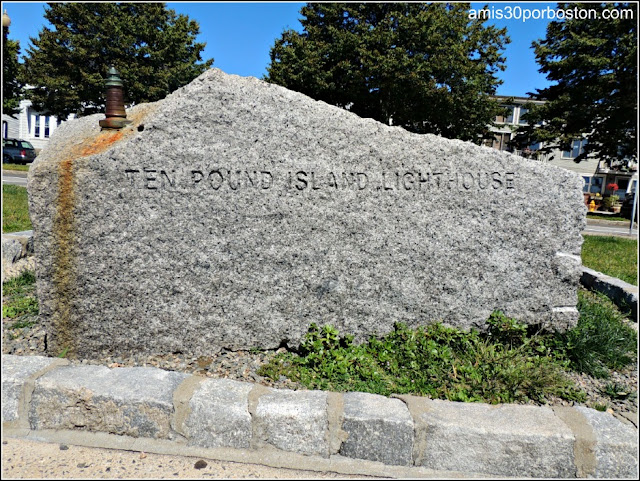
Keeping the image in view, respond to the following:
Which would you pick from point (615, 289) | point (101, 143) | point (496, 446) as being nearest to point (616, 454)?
point (496, 446)

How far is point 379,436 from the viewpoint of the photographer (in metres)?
2.36

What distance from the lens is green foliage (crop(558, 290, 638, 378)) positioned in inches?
127

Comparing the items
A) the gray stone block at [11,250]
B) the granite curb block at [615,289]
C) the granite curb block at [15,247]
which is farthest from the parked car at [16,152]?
the granite curb block at [615,289]

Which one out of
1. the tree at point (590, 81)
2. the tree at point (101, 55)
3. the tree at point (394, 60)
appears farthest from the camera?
the tree at point (101, 55)

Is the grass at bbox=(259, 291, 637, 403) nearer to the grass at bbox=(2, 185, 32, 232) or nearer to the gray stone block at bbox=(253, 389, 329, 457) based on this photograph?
the gray stone block at bbox=(253, 389, 329, 457)

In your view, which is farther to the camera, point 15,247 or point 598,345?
point 15,247

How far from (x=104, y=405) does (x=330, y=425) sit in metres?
1.26

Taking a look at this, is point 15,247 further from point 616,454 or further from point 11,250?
point 616,454

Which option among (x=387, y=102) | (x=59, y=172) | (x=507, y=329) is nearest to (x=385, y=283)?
(x=507, y=329)

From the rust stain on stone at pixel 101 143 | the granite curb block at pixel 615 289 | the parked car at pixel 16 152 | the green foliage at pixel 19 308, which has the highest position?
the parked car at pixel 16 152

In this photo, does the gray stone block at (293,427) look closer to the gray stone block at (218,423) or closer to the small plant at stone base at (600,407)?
the gray stone block at (218,423)

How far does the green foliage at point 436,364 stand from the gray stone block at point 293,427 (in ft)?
1.46

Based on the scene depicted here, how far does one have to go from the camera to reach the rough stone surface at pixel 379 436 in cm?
234

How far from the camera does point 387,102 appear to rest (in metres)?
20.1
